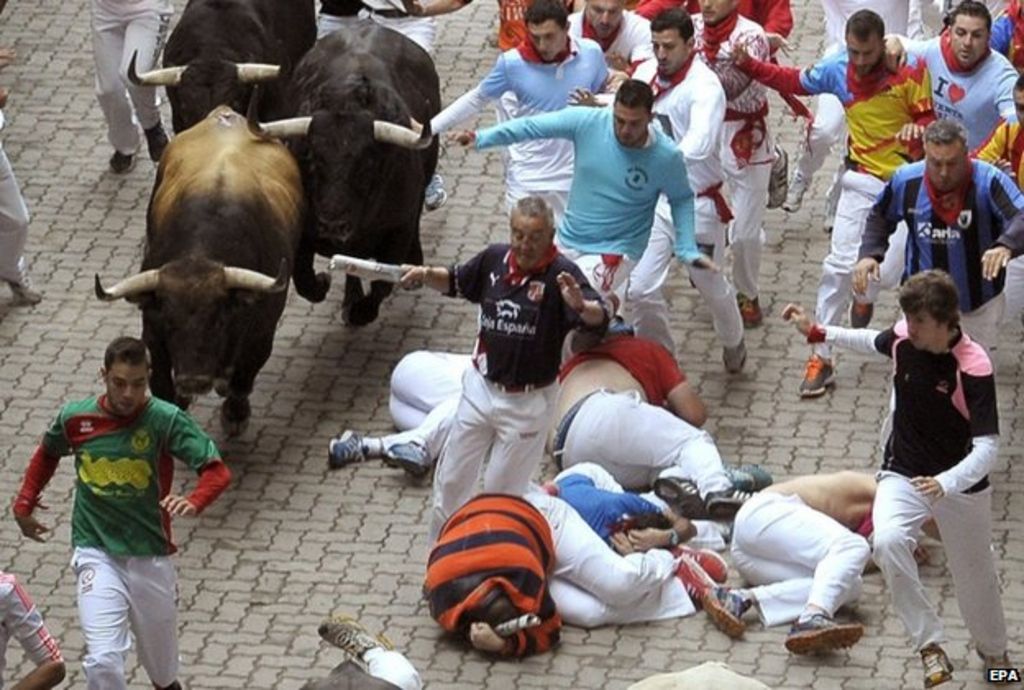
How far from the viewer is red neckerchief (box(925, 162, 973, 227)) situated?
15.0 meters

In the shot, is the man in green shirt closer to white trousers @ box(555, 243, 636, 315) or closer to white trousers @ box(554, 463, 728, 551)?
white trousers @ box(554, 463, 728, 551)

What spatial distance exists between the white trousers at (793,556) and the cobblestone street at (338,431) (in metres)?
0.20

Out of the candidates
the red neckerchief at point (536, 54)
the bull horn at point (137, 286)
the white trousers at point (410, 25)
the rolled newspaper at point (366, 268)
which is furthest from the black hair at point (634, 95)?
the white trousers at point (410, 25)

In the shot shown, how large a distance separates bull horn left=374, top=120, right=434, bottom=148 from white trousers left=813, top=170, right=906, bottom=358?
2493 mm

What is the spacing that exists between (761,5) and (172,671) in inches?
270

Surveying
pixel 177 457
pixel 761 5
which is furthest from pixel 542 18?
pixel 177 457

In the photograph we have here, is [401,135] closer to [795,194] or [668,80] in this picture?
[668,80]

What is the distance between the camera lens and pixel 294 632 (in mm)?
14477

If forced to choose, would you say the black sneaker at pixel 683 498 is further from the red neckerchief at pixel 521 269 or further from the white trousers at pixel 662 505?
the red neckerchief at pixel 521 269

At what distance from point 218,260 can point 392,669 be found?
5.34 m

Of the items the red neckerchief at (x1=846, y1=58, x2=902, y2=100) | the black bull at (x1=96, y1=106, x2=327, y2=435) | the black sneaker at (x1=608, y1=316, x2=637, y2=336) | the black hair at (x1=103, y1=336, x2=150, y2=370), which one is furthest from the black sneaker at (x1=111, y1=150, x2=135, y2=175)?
the black hair at (x1=103, y1=336, x2=150, y2=370)

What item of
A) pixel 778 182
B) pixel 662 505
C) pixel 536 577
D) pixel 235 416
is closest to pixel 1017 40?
pixel 778 182

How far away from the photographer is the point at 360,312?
1811 cm

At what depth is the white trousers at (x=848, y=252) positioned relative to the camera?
1648cm
